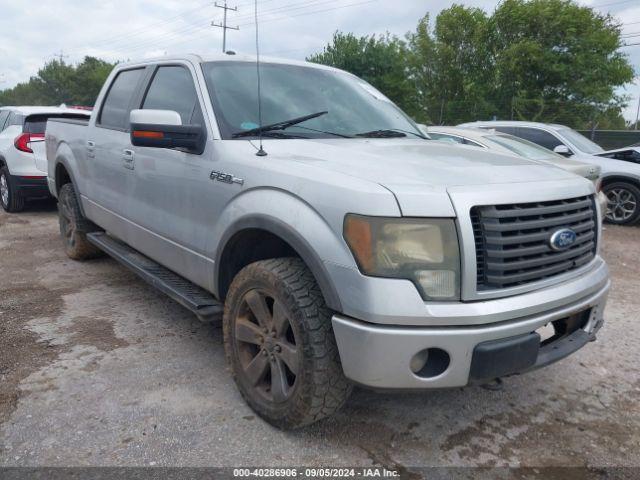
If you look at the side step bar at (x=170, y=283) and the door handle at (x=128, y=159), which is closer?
the side step bar at (x=170, y=283)

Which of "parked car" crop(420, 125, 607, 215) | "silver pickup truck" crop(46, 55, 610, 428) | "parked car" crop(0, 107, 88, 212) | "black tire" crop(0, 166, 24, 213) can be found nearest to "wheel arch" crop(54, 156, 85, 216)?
"silver pickup truck" crop(46, 55, 610, 428)

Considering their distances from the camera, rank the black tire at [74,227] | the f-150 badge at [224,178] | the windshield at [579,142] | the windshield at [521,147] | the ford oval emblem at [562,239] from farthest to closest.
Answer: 1. the windshield at [579,142]
2. the windshield at [521,147]
3. the black tire at [74,227]
4. the f-150 badge at [224,178]
5. the ford oval emblem at [562,239]

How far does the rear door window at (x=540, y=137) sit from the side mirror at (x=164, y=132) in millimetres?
7781

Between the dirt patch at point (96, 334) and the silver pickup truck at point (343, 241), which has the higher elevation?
the silver pickup truck at point (343, 241)

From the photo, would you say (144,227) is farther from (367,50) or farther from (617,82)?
(367,50)

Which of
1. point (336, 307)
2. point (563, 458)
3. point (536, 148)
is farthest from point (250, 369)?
point (536, 148)

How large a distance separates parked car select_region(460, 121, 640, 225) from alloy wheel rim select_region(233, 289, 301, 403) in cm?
729

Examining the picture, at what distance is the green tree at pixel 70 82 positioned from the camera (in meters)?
75.3

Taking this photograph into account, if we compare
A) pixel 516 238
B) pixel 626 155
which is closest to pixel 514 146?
pixel 626 155

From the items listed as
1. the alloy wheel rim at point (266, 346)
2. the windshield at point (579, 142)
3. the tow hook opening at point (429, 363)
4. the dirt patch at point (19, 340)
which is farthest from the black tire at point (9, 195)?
the windshield at point (579, 142)

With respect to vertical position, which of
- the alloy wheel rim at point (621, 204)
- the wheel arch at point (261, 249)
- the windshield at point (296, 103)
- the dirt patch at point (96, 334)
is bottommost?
the dirt patch at point (96, 334)

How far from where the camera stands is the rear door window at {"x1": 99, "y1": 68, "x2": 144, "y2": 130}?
4258 mm

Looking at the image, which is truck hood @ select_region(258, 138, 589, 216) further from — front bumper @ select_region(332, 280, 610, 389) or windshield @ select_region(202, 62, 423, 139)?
front bumper @ select_region(332, 280, 610, 389)

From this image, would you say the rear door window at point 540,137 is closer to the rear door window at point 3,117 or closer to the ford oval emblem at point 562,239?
the ford oval emblem at point 562,239
